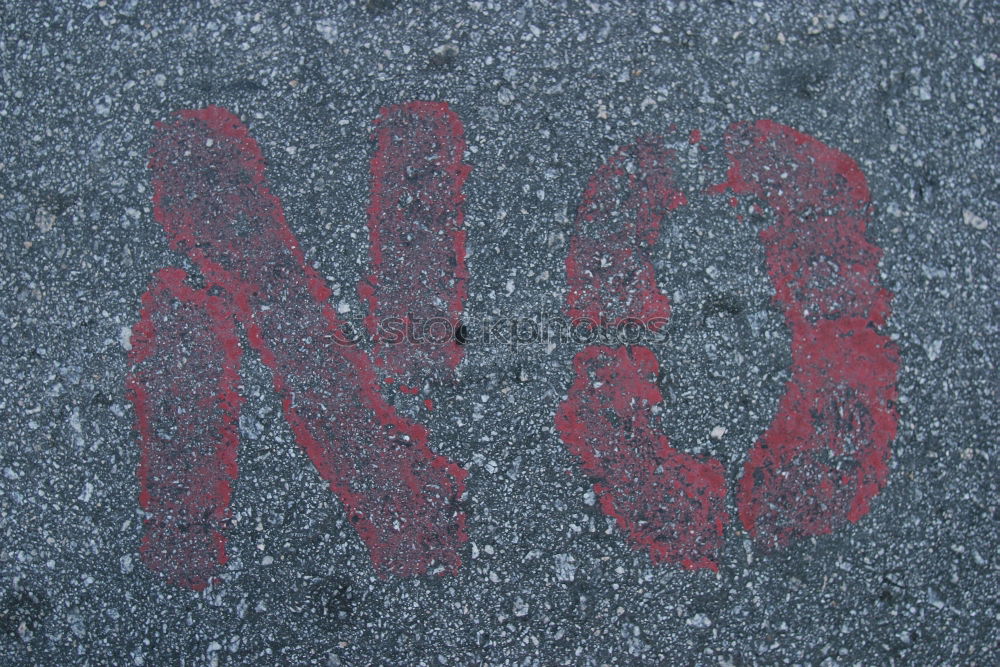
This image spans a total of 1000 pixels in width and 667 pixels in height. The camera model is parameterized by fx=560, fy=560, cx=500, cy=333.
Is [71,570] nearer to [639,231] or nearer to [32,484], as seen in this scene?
[32,484]

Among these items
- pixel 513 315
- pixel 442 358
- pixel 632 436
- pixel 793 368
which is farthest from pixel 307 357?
pixel 793 368

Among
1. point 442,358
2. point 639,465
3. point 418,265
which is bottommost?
point 639,465

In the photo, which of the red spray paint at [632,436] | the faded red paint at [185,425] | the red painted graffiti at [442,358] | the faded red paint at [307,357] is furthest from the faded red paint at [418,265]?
the faded red paint at [185,425]

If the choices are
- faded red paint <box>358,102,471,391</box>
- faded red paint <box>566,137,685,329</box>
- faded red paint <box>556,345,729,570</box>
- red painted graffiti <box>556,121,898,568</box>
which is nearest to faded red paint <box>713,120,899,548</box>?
red painted graffiti <box>556,121,898,568</box>

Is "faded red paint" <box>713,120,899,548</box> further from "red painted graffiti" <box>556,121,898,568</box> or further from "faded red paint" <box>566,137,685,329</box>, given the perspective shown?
"faded red paint" <box>566,137,685,329</box>

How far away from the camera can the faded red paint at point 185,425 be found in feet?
6.81

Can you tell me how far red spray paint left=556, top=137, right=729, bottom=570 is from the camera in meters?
2.04

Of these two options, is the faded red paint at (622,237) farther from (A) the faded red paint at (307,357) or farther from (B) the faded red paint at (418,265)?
(A) the faded red paint at (307,357)

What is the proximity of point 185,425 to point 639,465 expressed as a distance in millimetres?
1685

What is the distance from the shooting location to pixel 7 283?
2.17 metres

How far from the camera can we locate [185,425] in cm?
208

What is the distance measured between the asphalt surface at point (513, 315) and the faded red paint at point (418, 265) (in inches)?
2.5

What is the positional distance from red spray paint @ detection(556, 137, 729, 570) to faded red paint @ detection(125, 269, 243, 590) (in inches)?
49.6

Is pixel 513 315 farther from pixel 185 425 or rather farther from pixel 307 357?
pixel 185 425
